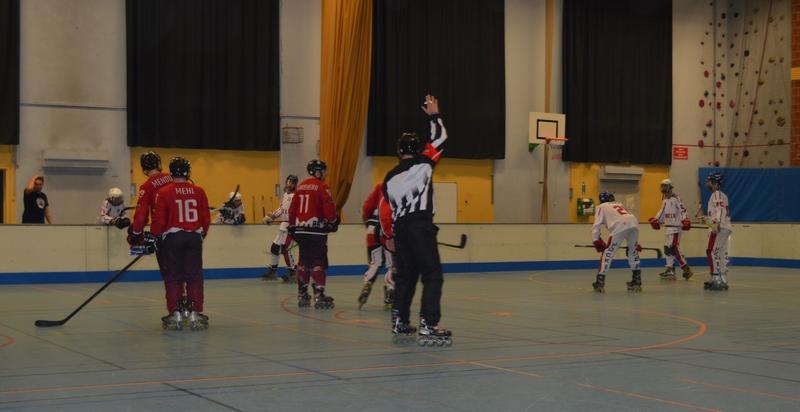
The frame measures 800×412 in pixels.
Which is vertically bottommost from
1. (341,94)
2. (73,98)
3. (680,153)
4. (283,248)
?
(283,248)

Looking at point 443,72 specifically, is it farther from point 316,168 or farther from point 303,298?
point 303,298

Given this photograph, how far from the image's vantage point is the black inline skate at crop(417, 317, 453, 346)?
9914 mm

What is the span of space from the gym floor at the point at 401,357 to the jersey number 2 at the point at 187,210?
1.24 m

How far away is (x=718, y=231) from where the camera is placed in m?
18.3

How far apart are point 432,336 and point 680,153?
23837mm

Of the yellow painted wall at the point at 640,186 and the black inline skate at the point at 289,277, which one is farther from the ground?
the yellow painted wall at the point at 640,186

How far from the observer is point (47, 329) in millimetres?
11383

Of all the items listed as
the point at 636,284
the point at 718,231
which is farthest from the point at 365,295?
the point at 718,231

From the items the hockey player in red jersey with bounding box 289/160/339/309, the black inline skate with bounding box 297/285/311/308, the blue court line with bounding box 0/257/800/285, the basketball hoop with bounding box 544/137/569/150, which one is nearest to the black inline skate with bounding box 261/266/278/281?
the blue court line with bounding box 0/257/800/285

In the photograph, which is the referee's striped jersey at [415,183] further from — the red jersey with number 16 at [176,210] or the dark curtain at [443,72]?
the dark curtain at [443,72]

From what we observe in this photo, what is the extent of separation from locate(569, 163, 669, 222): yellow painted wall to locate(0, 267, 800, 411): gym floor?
1415 cm

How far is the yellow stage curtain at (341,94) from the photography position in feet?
83.1

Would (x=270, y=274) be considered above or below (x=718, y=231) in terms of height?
below

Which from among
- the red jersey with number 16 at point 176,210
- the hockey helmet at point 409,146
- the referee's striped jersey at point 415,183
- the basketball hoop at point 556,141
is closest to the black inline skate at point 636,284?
the referee's striped jersey at point 415,183
